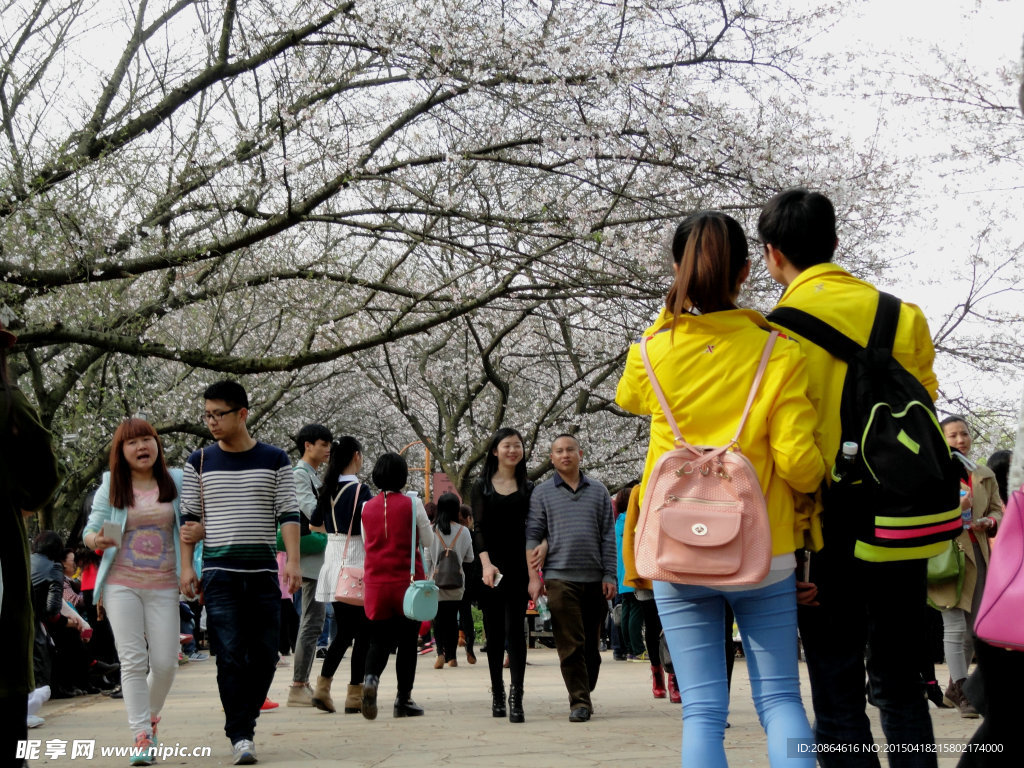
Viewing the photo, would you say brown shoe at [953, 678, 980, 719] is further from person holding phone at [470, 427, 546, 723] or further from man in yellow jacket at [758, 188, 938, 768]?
man in yellow jacket at [758, 188, 938, 768]

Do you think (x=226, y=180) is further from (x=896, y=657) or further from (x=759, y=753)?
(x=896, y=657)

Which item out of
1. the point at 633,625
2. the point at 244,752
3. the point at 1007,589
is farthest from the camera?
the point at 633,625

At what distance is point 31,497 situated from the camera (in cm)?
369

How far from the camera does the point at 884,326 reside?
3533 millimetres

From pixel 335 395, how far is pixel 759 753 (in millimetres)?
30228

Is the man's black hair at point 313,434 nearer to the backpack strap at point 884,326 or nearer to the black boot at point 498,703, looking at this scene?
the black boot at point 498,703

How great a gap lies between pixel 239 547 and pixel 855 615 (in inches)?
153

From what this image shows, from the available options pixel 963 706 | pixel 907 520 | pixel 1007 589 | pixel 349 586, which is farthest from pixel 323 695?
pixel 1007 589

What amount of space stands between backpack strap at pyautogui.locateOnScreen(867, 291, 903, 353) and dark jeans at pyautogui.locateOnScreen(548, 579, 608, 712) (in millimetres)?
4821

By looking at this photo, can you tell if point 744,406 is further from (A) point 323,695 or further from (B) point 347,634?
(A) point 323,695

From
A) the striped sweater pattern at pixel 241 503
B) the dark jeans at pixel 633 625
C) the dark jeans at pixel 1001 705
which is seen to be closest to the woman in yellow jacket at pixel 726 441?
the dark jeans at pixel 1001 705

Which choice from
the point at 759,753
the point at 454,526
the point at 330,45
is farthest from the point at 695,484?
the point at 454,526

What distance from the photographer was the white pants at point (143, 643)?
6.29m

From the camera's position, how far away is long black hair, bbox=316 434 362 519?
344 inches
